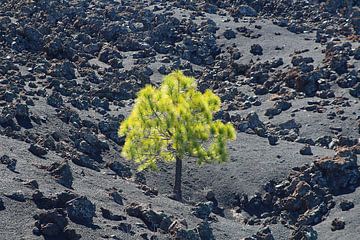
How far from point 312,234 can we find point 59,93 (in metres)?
22.9

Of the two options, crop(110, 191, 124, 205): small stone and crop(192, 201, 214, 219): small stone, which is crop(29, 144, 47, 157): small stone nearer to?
crop(110, 191, 124, 205): small stone

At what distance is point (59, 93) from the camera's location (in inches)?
2109

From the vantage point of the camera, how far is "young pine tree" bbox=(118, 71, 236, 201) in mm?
40875

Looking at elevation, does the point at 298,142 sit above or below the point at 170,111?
below

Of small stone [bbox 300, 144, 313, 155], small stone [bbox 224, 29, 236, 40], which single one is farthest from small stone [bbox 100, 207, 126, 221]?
small stone [bbox 224, 29, 236, 40]

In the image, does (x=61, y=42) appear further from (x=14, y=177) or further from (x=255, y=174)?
(x=14, y=177)

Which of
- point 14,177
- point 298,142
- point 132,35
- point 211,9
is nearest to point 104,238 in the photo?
point 14,177

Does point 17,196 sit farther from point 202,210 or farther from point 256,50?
point 256,50

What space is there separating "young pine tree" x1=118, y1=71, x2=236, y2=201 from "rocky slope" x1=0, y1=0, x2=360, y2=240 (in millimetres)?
2149

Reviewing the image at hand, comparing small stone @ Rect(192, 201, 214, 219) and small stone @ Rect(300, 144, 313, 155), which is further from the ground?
small stone @ Rect(192, 201, 214, 219)

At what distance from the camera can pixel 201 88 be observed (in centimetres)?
6169

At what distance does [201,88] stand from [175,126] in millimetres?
20840

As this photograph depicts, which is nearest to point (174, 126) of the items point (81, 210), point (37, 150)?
point (37, 150)

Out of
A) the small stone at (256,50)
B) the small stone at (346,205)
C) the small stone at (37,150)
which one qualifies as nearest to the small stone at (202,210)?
the small stone at (346,205)
